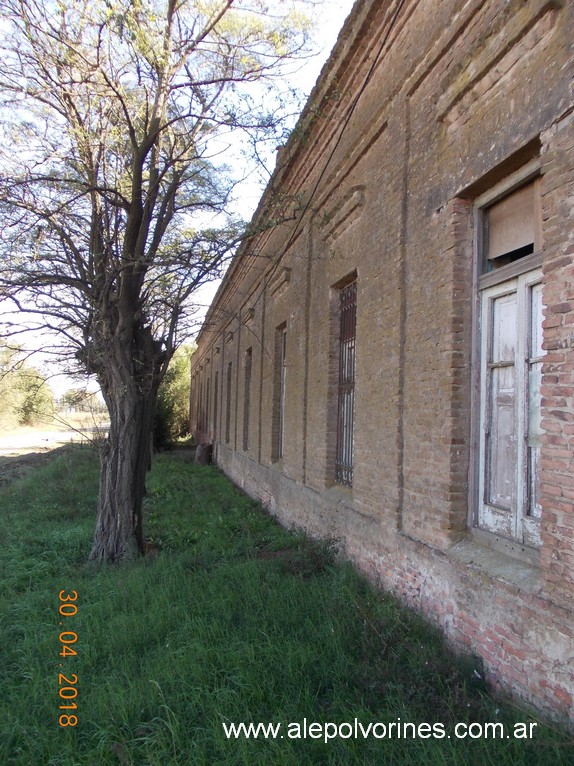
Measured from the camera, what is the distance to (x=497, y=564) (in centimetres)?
360

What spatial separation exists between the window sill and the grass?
661 mm

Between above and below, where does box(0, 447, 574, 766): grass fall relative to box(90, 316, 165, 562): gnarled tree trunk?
below

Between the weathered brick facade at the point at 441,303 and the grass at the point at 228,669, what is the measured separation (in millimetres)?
398

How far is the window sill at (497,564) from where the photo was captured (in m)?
3.28

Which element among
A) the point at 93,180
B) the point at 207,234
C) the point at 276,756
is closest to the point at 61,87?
the point at 93,180

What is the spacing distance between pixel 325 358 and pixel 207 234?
2423 mm

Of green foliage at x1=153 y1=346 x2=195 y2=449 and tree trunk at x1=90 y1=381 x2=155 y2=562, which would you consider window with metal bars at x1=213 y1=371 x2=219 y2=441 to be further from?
tree trunk at x1=90 y1=381 x2=155 y2=562

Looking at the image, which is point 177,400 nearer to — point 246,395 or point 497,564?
point 246,395

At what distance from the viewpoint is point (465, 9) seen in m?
4.12

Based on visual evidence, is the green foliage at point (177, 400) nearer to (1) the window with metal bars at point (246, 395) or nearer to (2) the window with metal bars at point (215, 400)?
(2) the window with metal bars at point (215, 400)

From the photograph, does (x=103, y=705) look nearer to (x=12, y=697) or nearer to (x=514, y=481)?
(x=12, y=697)

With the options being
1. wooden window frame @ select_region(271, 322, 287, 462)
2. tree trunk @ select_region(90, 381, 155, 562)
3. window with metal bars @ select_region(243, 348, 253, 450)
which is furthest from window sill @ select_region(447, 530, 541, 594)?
window with metal bars @ select_region(243, 348, 253, 450)

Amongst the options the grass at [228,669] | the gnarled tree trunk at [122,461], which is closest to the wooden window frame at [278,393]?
the gnarled tree trunk at [122,461]

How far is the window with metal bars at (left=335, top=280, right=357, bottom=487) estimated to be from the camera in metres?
6.91
